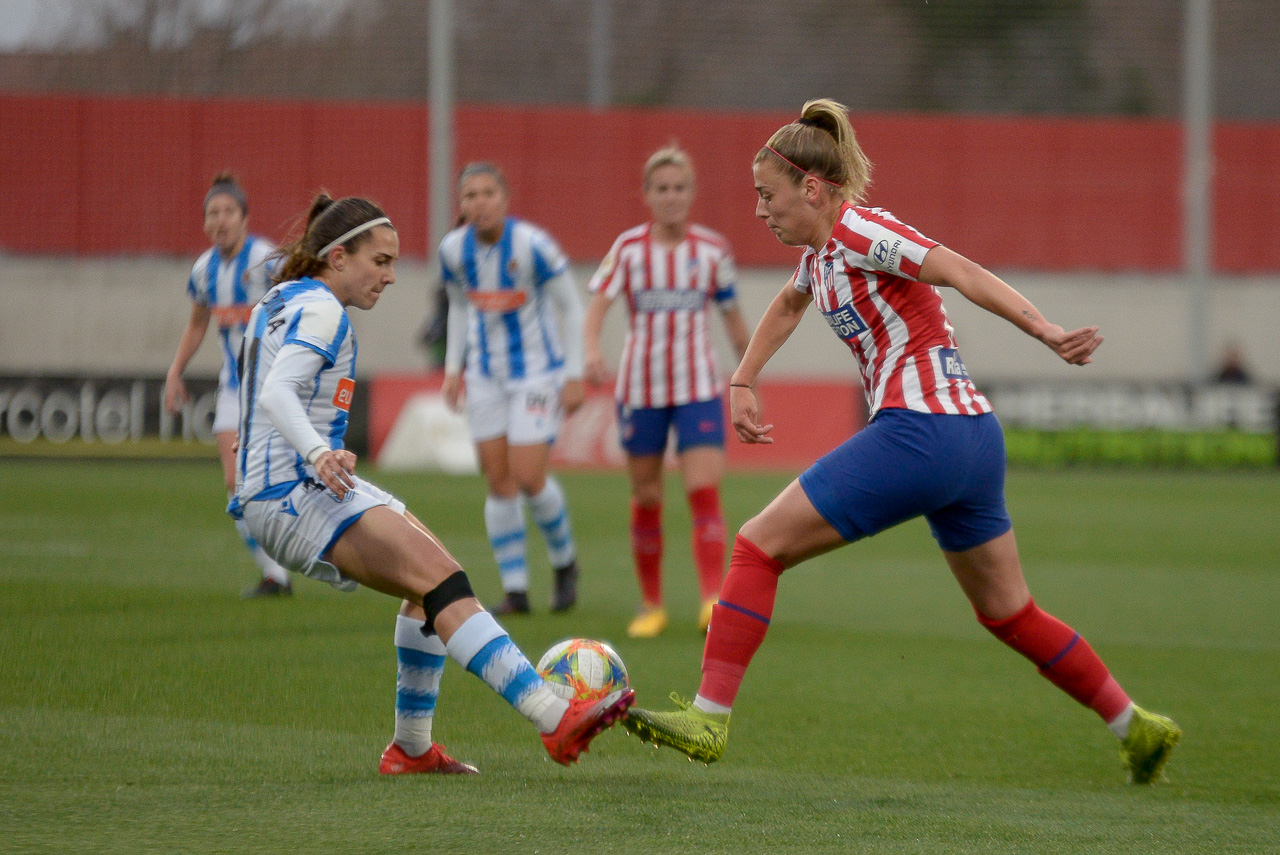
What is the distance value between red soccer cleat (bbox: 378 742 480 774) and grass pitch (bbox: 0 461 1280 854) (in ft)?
0.26

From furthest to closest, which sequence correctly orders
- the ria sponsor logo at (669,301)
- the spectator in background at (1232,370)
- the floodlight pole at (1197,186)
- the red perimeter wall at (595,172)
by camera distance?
1. the red perimeter wall at (595,172)
2. the spectator in background at (1232,370)
3. the floodlight pole at (1197,186)
4. the ria sponsor logo at (669,301)

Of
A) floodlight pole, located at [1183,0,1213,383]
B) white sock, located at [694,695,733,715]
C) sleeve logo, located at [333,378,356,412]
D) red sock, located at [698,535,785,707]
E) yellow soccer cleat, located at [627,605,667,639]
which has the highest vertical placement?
floodlight pole, located at [1183,0,1213,383]

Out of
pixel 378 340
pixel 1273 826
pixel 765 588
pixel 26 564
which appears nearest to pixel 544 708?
pixel 765 588

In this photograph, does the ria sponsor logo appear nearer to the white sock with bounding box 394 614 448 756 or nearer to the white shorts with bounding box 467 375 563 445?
the white shorts with bounding box 467 375 563 445

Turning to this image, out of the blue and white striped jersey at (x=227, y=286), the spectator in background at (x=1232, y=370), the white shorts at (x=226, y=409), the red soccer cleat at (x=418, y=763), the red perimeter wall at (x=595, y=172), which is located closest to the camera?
the red soccer cleat at (x=418, y=763)

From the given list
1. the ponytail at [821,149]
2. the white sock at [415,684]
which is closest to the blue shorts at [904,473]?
the ponytail at [821,149]

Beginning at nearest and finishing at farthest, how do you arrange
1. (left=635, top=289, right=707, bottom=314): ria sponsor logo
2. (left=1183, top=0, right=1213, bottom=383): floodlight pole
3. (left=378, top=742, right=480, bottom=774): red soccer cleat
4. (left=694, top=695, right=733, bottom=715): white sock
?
(left=694, top=695, right=733, bottom=715): white sock → (left=378, top=742, right=480, bottom=774): red soccer cleat → (left=635, top=289, right=707, bottom=314): ria sponsor logo → (left=1183, top=0, right=1213, bottom=383): floodlight pole

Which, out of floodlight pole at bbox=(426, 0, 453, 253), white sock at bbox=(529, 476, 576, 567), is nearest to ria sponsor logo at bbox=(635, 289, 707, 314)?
white sock at bbox=(529, 476, 576, 567)

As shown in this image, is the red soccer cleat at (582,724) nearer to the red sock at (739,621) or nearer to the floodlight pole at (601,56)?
the red sock at (739,621)

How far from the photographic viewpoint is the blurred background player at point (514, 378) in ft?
25.9

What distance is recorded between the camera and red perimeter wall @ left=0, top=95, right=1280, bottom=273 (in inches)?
976

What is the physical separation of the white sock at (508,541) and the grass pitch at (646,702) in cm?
28

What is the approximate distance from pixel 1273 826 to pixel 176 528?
9.17 meters

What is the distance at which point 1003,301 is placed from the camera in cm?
393
